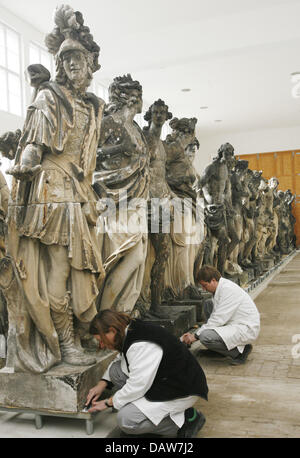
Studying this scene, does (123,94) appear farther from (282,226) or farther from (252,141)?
(252,141)

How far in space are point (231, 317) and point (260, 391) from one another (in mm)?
878

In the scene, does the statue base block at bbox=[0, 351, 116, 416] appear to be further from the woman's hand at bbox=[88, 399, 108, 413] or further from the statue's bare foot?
the statue's bare foot

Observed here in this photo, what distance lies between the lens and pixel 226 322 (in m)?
4.30

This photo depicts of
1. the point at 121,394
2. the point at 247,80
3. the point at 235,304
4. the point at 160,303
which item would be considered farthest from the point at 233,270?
the point at 247,80

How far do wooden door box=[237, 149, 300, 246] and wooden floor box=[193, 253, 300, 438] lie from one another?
16.3 m

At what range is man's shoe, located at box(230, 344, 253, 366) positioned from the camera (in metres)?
4.21

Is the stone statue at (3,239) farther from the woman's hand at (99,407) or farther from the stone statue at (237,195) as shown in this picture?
the stone statue at (237,195)

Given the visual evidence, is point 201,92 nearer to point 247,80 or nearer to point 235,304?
point 247,80

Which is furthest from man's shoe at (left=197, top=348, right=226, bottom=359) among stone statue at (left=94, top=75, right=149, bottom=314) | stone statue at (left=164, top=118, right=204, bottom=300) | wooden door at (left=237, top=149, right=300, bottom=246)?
wooden door at (left=237, top=149, right=300, bottom=246)

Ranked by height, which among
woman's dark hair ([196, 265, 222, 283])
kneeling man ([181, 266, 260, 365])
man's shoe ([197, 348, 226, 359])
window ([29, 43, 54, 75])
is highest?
window ([29, 43, 54, 75])

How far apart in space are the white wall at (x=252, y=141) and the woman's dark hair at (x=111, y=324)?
18.4m

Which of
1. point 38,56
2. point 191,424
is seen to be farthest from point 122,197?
point 38,56

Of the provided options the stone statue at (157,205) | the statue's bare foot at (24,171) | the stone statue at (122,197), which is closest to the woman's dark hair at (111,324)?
the statue's bare foot at (24,171)

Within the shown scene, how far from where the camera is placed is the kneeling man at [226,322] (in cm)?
421
